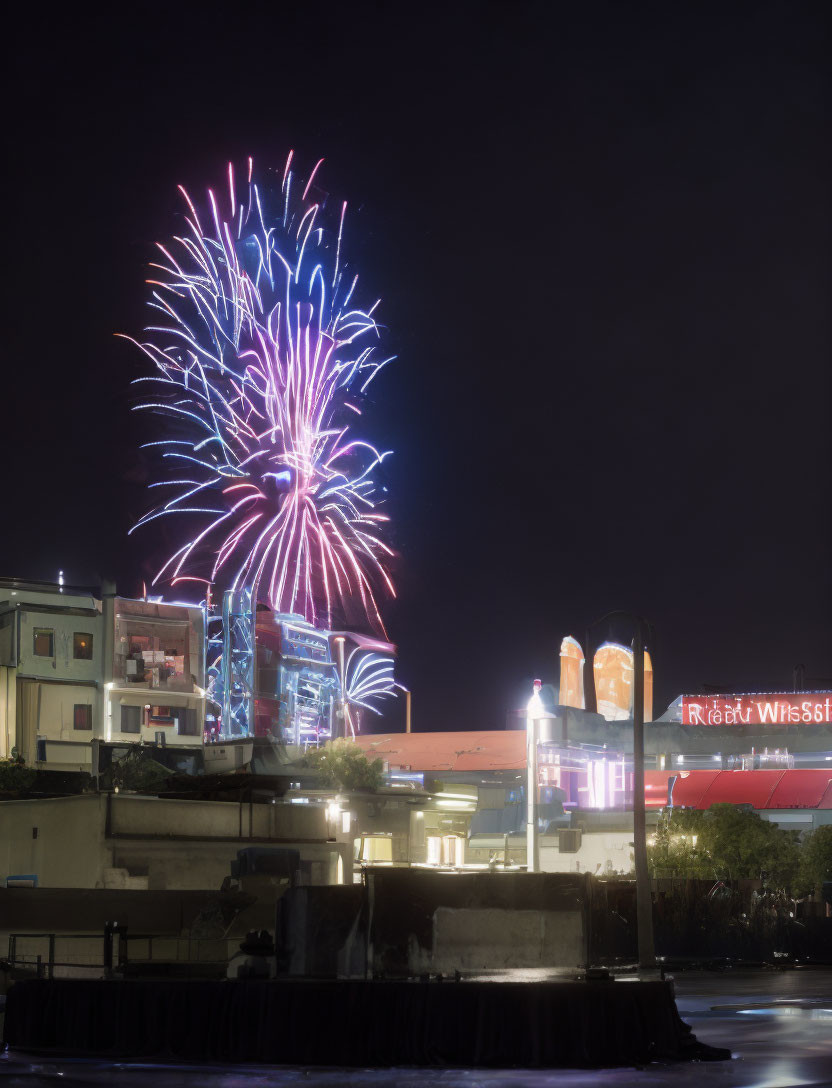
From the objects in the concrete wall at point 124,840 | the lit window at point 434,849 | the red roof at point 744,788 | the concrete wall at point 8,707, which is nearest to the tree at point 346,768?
the lit window at point 434,849

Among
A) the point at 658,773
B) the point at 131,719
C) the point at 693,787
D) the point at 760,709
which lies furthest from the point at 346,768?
the point at 760,709

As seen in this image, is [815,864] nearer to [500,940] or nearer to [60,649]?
[60,649]

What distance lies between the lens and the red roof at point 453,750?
8713cm

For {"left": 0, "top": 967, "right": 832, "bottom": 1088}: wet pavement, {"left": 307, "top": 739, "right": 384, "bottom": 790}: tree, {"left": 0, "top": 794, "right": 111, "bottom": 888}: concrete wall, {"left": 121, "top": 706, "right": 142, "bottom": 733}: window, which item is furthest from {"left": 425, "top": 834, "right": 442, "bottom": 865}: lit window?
{"left": 0, "top": 967, "right": 832, "bottom": 1088}: wet pavement

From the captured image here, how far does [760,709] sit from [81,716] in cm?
3732

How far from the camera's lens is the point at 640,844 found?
32.6 meters

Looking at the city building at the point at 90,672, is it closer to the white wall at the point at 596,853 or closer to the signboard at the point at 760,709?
the white wall at the point at 596,853

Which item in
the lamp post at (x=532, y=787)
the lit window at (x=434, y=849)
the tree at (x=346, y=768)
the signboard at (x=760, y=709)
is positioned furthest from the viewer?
the signboard at (x=760, y=709)

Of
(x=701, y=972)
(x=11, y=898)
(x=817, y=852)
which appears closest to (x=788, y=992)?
(x=701, y=972)

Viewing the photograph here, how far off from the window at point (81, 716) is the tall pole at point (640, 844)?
44.4m

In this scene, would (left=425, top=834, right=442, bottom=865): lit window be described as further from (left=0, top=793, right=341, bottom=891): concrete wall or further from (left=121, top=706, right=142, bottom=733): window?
(left=0, top=793, right=341, bottom=891): concrete wall

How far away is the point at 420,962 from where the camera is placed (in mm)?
19703

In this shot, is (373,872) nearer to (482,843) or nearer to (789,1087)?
(789,1087)

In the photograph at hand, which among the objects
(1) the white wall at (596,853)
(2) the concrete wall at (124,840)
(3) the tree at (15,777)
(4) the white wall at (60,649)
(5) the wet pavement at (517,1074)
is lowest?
(1) the white wall at (596,853)
